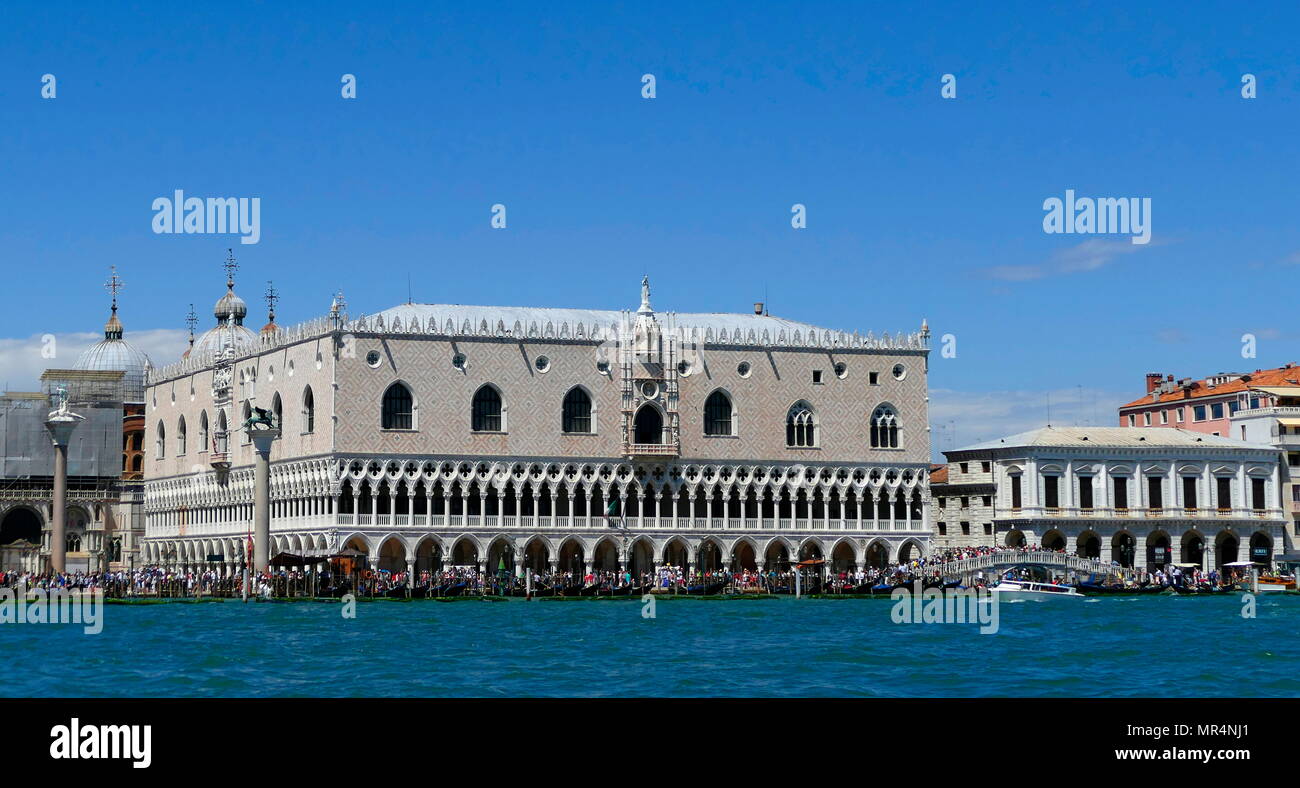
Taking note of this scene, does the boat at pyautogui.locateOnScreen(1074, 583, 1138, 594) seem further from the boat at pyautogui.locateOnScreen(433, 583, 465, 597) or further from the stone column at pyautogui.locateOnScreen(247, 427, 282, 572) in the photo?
the stone column at pyautogui.locateOnScreen(247, 427, 282, 572)

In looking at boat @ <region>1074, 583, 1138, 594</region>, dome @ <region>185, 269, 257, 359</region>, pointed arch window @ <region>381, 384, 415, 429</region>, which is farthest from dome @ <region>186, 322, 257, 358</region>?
boat @ <region>1074, 583, 1138, 594</region>

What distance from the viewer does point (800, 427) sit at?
71.6 meters

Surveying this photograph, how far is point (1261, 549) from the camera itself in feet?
249

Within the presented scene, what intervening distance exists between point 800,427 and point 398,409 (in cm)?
1532

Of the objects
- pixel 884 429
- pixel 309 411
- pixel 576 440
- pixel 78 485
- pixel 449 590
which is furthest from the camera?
pixel 78 485

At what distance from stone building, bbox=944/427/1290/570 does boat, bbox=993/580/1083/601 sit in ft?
38.8

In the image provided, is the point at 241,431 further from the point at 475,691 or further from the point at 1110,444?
the point at 475,691

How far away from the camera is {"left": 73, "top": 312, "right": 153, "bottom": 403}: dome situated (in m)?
105

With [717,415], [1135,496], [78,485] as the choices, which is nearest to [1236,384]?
[1135,496]

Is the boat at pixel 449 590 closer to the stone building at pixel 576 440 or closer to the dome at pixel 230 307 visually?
the stone building at pixel 576 440

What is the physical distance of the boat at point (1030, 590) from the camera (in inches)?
2363

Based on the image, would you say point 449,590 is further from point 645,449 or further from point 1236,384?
point 1236,384
